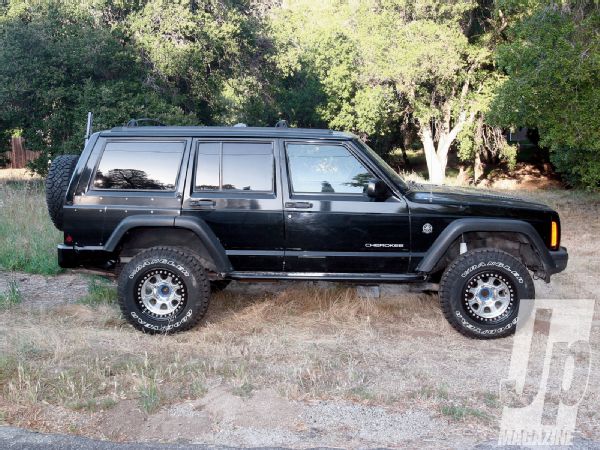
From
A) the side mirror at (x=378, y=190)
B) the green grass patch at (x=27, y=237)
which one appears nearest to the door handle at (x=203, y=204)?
the side mirror at (x=378, y=190)

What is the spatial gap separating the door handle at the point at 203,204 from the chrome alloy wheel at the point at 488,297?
2.50 metres

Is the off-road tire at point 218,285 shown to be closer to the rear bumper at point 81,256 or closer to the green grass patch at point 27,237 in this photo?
the rear bumper at point 81,256

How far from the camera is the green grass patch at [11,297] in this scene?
7.50 m

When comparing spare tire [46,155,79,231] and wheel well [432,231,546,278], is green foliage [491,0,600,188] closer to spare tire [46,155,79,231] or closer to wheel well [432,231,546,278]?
wheel well [432,231,546,278]

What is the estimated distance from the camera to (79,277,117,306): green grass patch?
763 cm

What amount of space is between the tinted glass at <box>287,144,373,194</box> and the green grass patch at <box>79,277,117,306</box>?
8.29 ft

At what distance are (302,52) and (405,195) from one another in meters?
19.9

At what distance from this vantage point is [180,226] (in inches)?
259

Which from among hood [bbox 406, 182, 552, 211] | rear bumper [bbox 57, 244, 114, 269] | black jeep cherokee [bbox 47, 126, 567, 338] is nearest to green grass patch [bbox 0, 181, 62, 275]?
rear bumper [bbox 57, 244, 114, 269]

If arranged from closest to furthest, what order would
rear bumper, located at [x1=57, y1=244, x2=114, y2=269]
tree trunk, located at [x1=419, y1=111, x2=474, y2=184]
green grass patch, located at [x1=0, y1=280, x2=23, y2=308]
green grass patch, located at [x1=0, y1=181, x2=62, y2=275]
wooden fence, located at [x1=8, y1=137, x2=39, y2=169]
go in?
1. rear bumper, located at [x1=57, y1=244, x2=114, y2=269]
2. green grass patch, located at [x1=0, y1=280, x2=23, y2=308]
3. green grass patch, located at [x1=0, y1=181, x2=62, y2=275]
4. tree trunk, located at [x1=419, y1=111, x2=474, y2=184]
5. wooden fence, located at [x1=8, y1=137, x2=39, y2=169]

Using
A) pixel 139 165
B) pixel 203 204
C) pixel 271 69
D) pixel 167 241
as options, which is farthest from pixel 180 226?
pixel 271 69

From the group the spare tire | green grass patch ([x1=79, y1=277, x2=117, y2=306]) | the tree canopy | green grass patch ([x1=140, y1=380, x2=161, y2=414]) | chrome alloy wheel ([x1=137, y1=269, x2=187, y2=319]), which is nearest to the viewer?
green grass patch ([x1=140, y1=380, x2=161, y2=414])

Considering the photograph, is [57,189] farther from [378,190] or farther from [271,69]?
[271,69]

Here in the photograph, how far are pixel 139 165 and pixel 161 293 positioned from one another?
1256 mm
